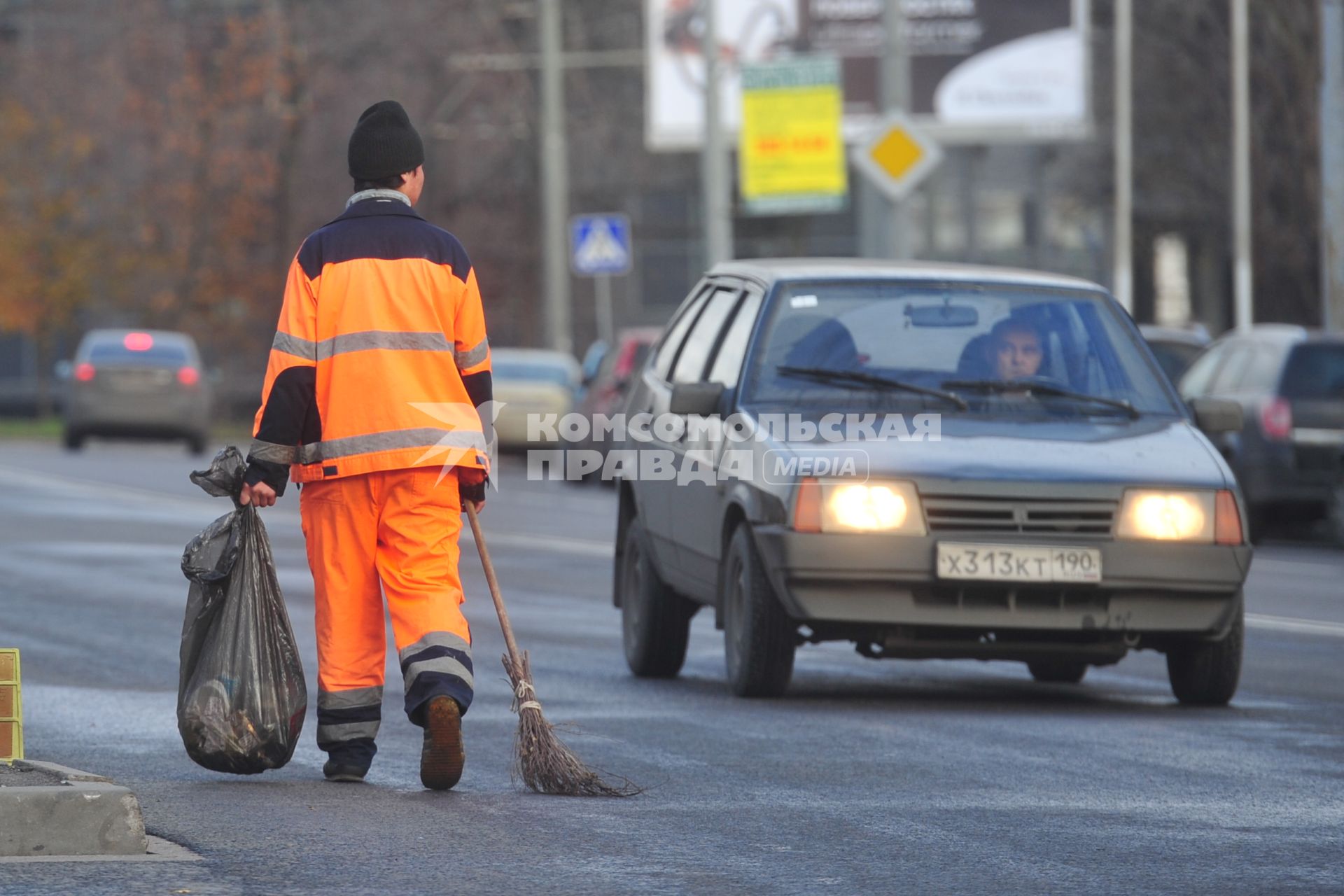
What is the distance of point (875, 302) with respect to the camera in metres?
9.94

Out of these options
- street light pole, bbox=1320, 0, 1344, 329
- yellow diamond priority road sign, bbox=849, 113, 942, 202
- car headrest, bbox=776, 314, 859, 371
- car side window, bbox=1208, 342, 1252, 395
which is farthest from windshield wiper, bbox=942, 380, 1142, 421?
street light pole, bbox=1320, 0, 1344, 329

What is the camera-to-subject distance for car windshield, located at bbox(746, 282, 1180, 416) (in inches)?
381

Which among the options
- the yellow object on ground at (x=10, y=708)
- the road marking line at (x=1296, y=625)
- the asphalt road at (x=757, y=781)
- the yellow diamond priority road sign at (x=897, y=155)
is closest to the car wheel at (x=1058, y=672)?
the asphalt road at (x=757, y=781)

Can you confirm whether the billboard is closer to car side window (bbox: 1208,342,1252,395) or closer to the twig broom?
car side window (bbox: 1208,342,1252,395)

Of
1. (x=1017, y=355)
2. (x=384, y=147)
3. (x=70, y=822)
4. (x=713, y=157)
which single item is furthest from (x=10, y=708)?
(x=713, y=157)

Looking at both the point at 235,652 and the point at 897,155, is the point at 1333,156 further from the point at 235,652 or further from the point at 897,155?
the point at 235,652

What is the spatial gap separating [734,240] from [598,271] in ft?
70.3

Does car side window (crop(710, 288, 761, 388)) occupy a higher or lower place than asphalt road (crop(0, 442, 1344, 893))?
higher

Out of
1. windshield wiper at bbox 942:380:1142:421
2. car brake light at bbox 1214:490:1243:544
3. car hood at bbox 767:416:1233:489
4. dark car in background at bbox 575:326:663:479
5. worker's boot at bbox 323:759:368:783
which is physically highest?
windshield wiper at bbox 942:380:1142:421

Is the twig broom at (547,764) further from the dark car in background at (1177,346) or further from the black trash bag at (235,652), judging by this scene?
the dark car in background at (1177,346)

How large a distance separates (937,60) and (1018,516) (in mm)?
30615

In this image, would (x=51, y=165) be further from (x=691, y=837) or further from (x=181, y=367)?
(x=691, y=837)

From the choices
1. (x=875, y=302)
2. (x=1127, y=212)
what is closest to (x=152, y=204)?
(x=1127, y=212)

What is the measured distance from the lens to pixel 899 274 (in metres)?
10.1
